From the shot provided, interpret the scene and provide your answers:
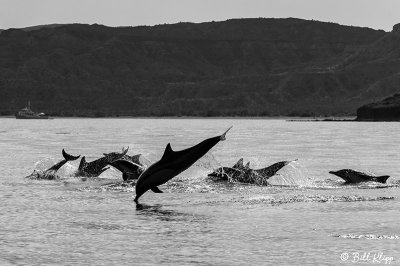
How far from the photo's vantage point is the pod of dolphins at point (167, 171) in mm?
30219

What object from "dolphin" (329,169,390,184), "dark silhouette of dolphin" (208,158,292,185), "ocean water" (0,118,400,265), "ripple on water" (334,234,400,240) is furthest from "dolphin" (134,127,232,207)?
"dolphin" (329,169,390,184)

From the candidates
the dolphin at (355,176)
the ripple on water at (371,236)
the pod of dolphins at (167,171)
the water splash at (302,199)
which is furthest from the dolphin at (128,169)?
the ripple on water at (371,236)

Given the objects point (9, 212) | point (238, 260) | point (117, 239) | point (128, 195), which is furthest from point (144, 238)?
point (128, 195)

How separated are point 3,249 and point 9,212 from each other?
6969 millimetres

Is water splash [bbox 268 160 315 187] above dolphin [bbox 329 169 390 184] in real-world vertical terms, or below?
below

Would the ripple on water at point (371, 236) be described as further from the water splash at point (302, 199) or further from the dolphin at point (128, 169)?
the dolphin at point (128, 169)

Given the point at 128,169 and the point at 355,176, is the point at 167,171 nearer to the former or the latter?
the point at 128,169

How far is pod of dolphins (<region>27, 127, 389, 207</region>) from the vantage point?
30.2 meters

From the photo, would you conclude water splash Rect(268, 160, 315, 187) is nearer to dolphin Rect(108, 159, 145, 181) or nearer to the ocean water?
the ocean water

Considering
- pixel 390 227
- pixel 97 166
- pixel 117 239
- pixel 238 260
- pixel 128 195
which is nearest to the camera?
pixel 238 260

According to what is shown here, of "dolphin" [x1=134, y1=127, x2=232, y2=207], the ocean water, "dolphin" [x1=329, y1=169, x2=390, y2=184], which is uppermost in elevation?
"dolphin" [x1=134, y1=127, x2=232, y2=207]

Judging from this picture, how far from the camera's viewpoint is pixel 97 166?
146 ft

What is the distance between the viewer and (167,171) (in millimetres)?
30422

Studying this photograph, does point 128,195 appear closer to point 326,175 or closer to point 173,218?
point 173,218
